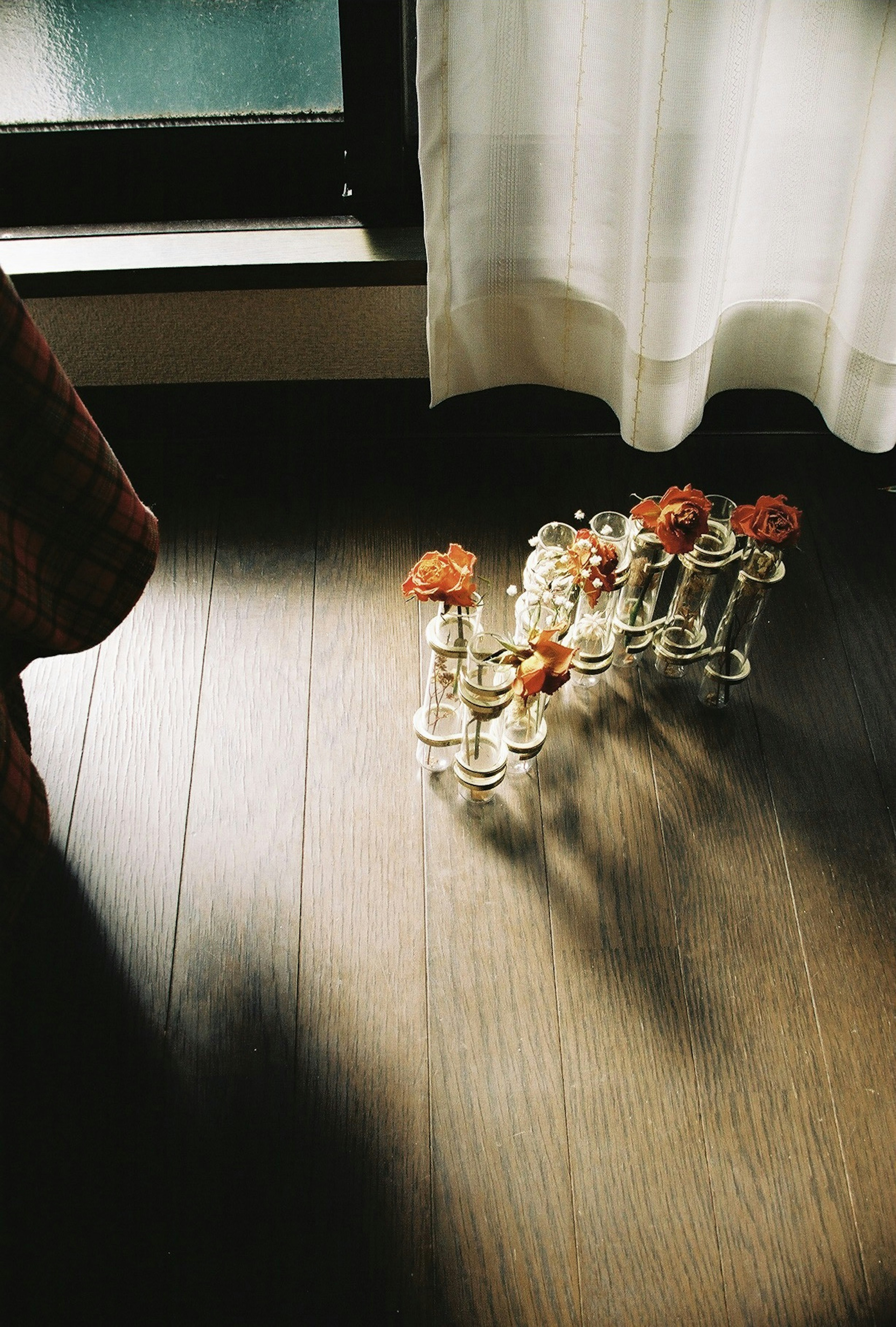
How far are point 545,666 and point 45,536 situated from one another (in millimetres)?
488

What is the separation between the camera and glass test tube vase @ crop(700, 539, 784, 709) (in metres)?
1.15

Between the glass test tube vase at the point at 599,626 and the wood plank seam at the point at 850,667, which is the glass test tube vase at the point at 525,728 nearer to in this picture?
the glass test tube vase at the point at 599,626

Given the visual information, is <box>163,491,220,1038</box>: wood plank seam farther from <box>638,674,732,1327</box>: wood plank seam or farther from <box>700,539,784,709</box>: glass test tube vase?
<box>700,539,784,709</box>: glass test tube vase

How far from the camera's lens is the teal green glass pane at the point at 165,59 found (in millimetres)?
1300

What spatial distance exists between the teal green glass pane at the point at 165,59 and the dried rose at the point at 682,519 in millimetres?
731

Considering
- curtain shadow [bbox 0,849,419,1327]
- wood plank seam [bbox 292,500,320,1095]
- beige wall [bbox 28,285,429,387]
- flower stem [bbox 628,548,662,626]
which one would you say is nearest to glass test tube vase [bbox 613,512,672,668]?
flower stem [bbox 628,548,662,626]

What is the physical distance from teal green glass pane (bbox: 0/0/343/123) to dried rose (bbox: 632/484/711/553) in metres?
0.73

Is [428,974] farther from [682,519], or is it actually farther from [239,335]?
[239,335]

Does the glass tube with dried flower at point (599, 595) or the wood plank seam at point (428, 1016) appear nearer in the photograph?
the wood plank seam at point (428, 1016)

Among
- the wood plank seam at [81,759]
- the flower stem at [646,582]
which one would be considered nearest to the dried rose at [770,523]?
the flower stem at [646,582]

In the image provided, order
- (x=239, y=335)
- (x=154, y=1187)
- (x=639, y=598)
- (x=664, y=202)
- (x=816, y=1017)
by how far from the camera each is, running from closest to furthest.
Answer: (x=154, y=1187), (x=816, y=1017), (x=664, y=202), (x=639, y=598), (x=239, y=335)

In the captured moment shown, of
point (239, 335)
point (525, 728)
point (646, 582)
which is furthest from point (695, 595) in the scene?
Result: point (239, 335)

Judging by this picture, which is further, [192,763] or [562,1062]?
[192,763]

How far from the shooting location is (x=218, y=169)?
54.1 inches
